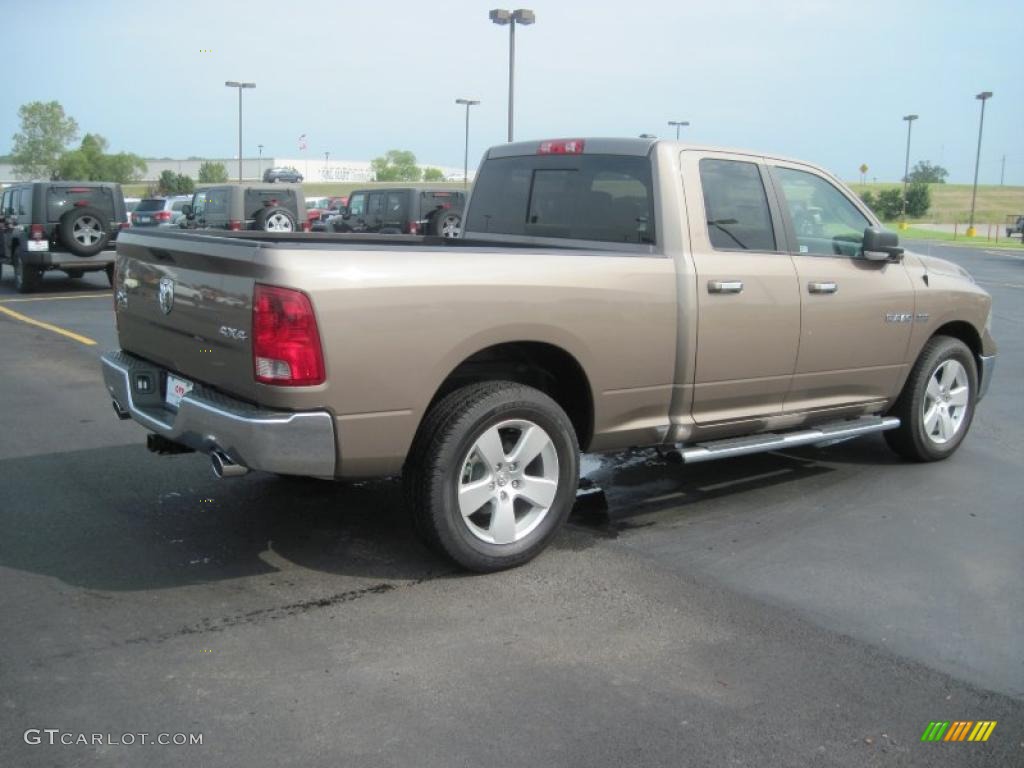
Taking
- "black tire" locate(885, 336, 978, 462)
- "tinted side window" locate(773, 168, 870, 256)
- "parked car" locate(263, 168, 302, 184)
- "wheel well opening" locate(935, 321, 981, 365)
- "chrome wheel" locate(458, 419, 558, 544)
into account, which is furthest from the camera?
"parked car" locate(263, 168, 302, 184)

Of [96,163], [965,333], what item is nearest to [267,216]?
[965,333]

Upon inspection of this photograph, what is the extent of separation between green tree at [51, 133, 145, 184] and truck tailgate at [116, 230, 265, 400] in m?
102

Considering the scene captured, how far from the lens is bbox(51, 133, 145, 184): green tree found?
102 metres

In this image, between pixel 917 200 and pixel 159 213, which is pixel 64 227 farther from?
pixel 917 200

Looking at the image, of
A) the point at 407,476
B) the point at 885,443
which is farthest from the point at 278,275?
the point at 885,443

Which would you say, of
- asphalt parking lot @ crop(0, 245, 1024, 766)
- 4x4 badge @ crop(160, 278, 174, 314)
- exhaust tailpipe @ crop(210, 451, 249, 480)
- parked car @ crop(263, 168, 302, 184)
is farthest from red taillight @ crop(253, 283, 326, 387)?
parked car @ crop(263, 168, 302, 184)

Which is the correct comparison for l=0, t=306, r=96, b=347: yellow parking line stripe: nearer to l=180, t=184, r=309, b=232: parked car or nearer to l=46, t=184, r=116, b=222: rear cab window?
l=46, t=184, r=116, b=222: rear cab window

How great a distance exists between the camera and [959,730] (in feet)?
10.7

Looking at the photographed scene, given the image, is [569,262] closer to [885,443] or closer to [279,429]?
[279,429]

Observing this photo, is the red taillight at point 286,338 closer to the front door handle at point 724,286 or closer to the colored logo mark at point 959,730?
the front door handle at point 724,286

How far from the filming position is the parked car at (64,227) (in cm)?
1697

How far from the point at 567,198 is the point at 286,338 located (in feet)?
7.37

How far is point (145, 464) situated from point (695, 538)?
11.0 feet

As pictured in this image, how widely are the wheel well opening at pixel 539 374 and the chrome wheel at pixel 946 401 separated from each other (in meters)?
2.71
